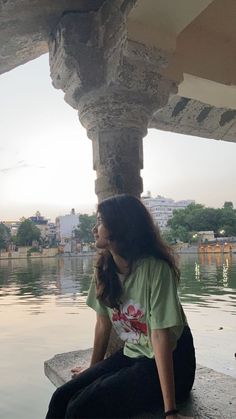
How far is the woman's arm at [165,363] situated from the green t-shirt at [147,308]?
0.03 metres

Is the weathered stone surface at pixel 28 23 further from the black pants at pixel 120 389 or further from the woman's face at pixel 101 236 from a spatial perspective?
the black pants at pixel 120 389

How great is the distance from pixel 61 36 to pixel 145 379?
1.80 metres

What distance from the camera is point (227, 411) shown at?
149 cm

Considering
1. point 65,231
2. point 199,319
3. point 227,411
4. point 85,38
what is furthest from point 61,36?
point 65,231

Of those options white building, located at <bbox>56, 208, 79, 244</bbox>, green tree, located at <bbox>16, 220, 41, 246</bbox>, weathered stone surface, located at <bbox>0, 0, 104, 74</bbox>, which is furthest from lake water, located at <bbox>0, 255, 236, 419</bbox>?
white building, located at <bbox>56, 208, 79, 244</bbox>

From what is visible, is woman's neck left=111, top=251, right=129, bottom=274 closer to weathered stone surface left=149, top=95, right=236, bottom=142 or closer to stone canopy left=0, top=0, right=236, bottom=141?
stone canopy left=0, top=0, right=236, bottom=141

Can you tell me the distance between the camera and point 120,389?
4.32ft

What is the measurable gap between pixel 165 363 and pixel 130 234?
466 millimetres

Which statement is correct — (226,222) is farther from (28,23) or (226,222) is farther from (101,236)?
(101,236)

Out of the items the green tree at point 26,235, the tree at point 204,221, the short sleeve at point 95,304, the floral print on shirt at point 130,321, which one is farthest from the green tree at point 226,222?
the floral print on shirt at point 130,321

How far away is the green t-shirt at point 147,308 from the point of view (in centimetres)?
130

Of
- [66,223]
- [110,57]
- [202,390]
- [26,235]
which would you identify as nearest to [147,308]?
[202,390]

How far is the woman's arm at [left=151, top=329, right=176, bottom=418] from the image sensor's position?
1.22 metres

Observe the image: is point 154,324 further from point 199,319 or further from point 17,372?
point 199,319
